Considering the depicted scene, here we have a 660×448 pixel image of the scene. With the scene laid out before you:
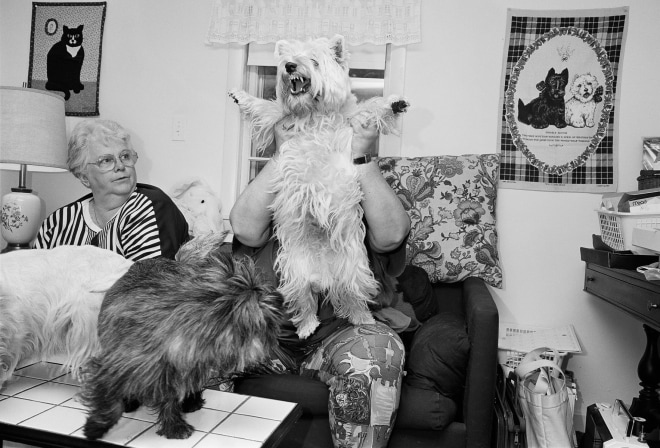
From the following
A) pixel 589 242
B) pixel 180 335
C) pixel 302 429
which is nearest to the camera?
pixel 180 335

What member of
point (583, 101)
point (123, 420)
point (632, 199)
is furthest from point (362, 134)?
point (583, 101)

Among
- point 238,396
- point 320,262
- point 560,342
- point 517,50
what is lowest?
point 560,342

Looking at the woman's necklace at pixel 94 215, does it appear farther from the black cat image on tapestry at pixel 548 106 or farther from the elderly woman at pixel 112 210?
the black cat image on tapestry at pixel 548 106

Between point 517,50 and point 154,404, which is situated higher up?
point 517,50

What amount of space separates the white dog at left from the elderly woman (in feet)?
1.75

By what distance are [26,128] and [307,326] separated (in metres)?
1.67

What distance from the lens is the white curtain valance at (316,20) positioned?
2477mm

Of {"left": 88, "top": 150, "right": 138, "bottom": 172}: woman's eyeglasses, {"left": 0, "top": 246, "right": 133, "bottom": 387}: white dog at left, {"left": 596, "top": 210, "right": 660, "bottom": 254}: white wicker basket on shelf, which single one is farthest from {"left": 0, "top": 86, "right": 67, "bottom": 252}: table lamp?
{"left": 596, "top": 210, "right": 660, "bottom": 254}: white wicker basket on shelf

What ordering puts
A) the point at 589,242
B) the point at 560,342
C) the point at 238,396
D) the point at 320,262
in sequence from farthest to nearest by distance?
1. the point at 589,242
2. the point at 560,342
3. the point at 320,262
4. the point at 238,396

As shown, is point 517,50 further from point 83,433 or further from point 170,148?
point 83,433

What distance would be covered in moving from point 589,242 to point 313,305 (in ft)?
5.20

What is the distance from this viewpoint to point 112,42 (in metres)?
2.85

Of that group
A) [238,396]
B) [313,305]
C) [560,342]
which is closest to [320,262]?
[313,305]

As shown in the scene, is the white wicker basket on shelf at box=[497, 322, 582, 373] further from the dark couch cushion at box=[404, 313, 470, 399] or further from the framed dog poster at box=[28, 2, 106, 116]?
the framed dog poster at box=[28, 2, 106, 116]
